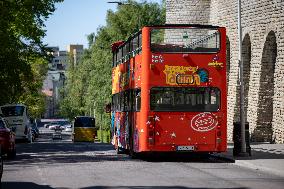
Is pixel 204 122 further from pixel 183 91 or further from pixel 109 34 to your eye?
pixel 109 34

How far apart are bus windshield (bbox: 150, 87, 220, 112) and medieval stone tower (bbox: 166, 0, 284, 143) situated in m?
13.5

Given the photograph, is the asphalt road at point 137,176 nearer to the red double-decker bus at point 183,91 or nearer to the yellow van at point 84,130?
the red double-decker bus at point 183,91

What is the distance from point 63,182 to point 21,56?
117ft

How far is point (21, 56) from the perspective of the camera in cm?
5253

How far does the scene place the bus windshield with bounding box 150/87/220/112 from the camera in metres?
24.5

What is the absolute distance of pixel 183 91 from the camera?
24500mm

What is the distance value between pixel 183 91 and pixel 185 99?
0.99ft

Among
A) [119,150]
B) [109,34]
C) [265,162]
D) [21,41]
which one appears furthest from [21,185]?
[109,34]

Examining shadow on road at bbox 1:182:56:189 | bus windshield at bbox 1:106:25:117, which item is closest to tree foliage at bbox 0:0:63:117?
bus windshield at bbox 1:106:25:117

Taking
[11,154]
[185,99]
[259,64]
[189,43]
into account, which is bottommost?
[11,154]

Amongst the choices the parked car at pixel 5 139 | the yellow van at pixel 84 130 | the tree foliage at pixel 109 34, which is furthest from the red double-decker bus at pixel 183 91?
the tree foliage at pixel 109 34

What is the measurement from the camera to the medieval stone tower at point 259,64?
38.2 meters

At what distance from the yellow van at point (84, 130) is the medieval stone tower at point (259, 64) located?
802 inches

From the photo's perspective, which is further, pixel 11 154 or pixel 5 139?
pixel 11 154
